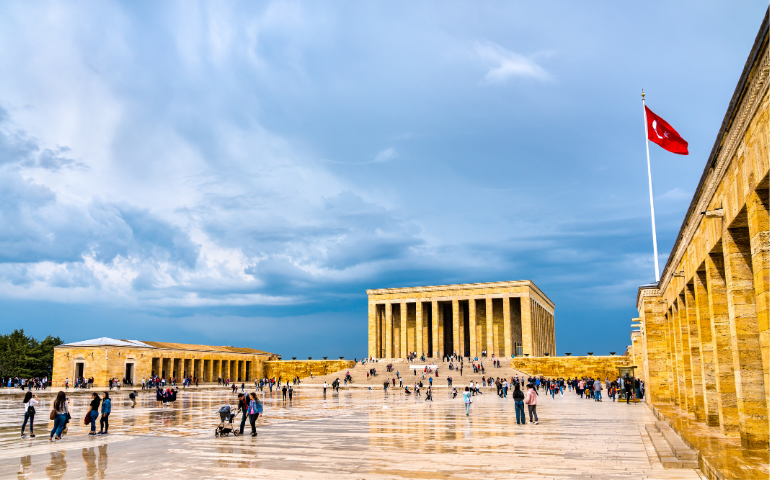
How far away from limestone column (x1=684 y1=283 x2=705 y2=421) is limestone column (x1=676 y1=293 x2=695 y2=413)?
0.83 m

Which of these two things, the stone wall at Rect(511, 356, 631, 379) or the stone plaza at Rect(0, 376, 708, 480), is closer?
the stone plaza at Rect(0, 376, 708, 480)

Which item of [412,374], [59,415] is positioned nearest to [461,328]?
[412,374]

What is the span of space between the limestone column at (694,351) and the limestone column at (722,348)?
3.02 metres

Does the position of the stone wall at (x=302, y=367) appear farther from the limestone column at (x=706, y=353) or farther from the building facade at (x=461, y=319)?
the limestone column at (x=706, y=353)

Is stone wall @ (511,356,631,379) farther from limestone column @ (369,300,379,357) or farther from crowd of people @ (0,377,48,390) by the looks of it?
→ crowd of people @ (0,377,48,390)

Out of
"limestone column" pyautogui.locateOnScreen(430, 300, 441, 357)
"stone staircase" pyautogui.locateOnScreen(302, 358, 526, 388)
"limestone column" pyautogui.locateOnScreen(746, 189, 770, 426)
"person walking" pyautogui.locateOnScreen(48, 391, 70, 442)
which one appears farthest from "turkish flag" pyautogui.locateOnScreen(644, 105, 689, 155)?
"limestone column" pyautogui.locateOnScreen(430, 300, 441, 357)

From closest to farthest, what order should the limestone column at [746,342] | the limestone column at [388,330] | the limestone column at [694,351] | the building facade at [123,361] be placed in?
1. the limestone column at [746,342]
2. the limestone column at [694,351]
3. the building facade at [123,361]
4. the limestone column at [388,330]

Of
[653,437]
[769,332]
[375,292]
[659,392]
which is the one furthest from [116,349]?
[769,332]

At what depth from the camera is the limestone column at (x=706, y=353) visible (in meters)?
13.1

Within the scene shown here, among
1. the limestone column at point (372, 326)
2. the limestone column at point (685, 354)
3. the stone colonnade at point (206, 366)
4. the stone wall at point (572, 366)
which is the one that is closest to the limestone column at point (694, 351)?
the limestone column at point (685, 354)

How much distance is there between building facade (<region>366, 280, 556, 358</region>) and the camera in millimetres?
62062

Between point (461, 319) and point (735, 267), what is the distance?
6011cm

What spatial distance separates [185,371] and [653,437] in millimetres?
52437

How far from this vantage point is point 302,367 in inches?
2559
